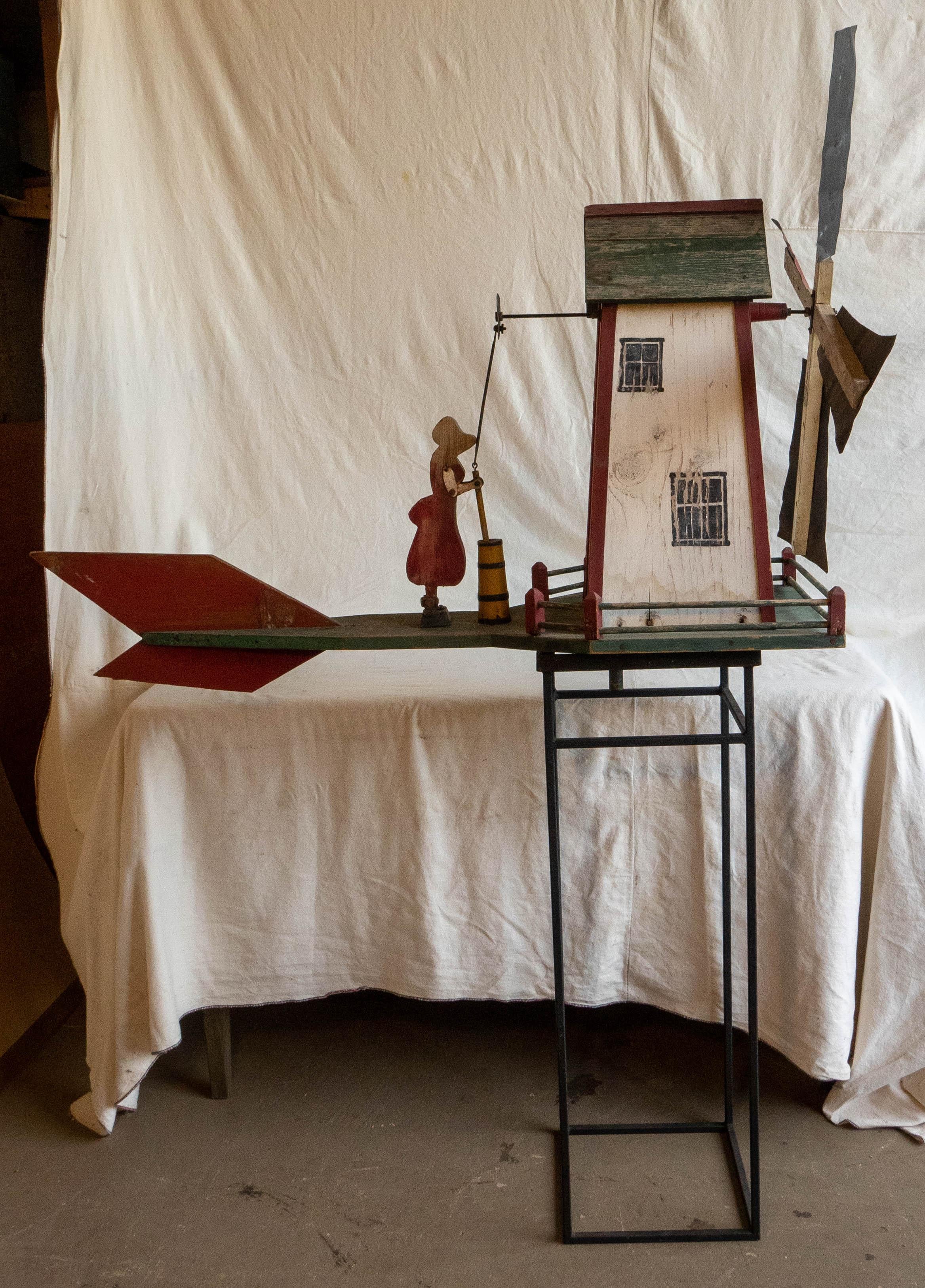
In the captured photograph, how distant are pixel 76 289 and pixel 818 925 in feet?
5.86

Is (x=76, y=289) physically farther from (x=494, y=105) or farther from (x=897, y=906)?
(x=897, y=906)

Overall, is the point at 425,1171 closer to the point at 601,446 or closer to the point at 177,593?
the point at 177,593

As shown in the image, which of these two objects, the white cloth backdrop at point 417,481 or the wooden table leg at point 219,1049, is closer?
the white cloth backdrop at point 417,481

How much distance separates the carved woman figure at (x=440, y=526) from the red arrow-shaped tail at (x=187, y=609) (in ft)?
0.51

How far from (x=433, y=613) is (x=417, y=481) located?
2.64 ft

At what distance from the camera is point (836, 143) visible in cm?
151

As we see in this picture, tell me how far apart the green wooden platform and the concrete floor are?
0.87m

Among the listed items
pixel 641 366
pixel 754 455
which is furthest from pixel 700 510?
pixel 641 366

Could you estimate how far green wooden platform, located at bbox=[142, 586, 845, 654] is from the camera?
143 cm

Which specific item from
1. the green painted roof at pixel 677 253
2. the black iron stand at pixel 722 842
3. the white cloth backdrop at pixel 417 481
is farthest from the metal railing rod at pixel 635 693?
the green painted roof at pixel 677 253

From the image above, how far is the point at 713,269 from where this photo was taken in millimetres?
1473

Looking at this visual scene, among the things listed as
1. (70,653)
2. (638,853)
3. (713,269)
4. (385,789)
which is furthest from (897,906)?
(70,653)

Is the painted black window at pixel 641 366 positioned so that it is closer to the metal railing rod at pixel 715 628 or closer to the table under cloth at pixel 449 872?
the metal railing rod at pixel 715 628

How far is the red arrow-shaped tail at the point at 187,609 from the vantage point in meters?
1.66
